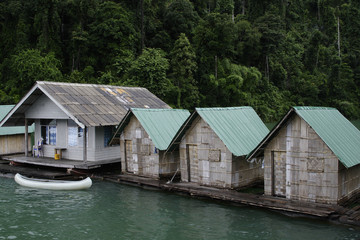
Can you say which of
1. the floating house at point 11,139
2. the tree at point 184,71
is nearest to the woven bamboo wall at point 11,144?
the floating house at point 11,139

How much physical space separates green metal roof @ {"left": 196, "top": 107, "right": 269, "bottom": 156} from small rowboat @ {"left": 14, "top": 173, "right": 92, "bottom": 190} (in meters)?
6.82

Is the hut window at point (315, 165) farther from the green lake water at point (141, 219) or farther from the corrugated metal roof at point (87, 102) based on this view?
the corrugated metal roof at point (87, 102)

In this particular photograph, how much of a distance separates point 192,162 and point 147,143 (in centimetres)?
293

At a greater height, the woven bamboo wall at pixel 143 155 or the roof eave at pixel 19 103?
the roof eave at pixel 19 103

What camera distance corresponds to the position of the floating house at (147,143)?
66.9 feet

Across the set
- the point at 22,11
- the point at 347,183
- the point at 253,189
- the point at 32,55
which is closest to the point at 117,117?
the point at 253,189

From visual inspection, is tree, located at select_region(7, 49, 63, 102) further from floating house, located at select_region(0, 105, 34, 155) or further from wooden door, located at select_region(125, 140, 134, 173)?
wooden door, located at select_region(125, 140, 134, 173)

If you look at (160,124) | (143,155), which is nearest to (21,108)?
(143,155)

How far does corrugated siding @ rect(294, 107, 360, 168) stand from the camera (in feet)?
48.5

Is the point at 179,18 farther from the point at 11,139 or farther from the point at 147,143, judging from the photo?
the point at 147,143

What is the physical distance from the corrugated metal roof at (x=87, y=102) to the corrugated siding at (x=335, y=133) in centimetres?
1103

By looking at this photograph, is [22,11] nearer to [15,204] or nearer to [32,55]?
[32,55]

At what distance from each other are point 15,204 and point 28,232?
397cm

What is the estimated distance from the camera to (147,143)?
2058 centimetres
